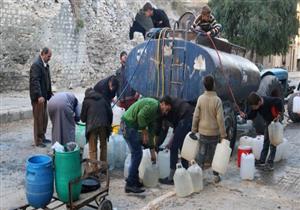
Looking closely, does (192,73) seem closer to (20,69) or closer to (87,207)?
(87,207)

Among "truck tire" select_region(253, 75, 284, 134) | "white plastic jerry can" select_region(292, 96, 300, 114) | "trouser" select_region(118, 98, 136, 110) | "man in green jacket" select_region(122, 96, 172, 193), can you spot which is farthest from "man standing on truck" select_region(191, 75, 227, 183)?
"white plastic jerry can" select_region(292, 96, 300, 114)

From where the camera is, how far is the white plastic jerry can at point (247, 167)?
21.3ft

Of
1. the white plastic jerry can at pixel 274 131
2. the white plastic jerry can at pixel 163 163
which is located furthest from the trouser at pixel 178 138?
the white plastic jerry can at pixel 274 131

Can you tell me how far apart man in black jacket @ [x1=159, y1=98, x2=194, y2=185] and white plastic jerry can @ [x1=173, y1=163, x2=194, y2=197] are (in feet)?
1.62

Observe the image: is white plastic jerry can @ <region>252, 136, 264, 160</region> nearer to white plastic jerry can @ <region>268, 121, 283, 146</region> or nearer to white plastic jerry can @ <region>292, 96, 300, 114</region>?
white plastic jerry can @ <region>268, 121, 283, 146</region>

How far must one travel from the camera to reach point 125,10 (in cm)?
2102

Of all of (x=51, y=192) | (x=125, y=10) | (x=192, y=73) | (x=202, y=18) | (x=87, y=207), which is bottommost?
(x=87, y=207)

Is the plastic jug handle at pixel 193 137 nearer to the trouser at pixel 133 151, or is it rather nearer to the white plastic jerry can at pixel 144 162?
the white plastic jerry can at pixel 144 162

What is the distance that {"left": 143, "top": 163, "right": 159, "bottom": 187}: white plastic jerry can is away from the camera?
19.7ft

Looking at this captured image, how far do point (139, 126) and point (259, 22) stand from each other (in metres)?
21.1

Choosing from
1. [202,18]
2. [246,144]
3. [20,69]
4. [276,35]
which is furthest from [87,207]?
[276,35]

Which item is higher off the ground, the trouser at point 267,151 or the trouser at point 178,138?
the trouser at point 178,138

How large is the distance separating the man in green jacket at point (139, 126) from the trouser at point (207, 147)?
2.57 feet

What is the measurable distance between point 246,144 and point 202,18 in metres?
2.49
